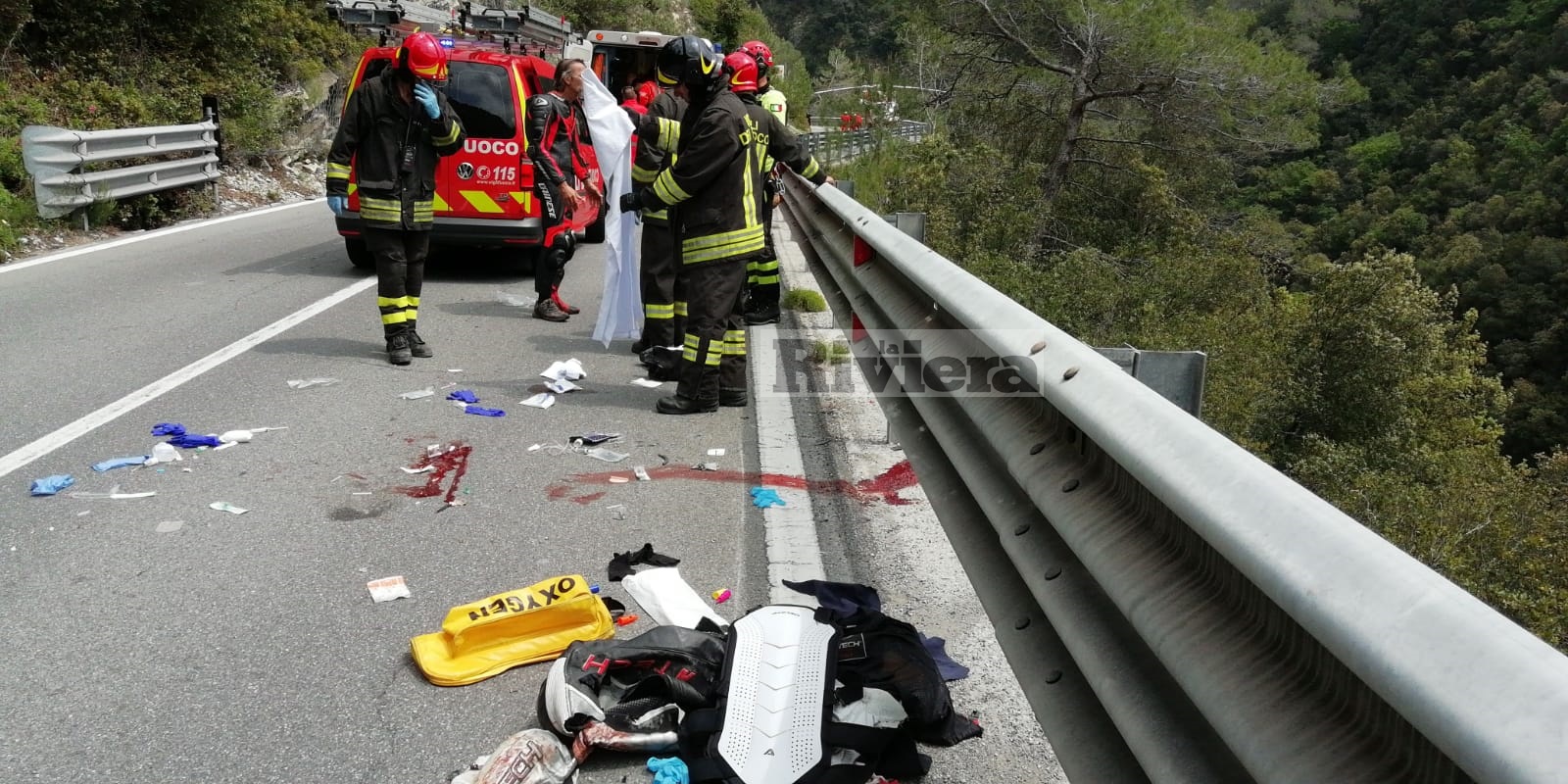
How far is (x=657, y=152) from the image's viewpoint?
7.19m

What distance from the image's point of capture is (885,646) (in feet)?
9.62

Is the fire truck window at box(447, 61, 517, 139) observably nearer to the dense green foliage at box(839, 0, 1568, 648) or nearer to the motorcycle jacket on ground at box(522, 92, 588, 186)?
the motorcycle jacket on ground at box(522, 92, 588, 186)

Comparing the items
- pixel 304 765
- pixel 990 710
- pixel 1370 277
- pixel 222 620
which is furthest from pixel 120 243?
pixel 1370 277

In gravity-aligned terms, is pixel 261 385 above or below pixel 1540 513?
above

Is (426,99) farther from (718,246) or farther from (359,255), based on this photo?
(359,255)

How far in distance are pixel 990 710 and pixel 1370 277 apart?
3146 cm

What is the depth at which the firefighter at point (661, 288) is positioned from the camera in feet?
24.3

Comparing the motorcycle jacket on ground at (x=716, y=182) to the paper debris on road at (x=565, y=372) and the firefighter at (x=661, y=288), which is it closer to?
the firefighter at (x=661, y=288)

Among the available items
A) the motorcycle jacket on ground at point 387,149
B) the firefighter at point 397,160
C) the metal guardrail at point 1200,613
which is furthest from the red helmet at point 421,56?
the metal guardrail at point 1200,613

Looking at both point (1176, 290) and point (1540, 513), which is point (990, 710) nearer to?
point (1540, 513)

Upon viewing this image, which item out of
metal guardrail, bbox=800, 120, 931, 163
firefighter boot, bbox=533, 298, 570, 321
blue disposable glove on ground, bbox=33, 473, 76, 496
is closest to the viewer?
blue disposable glove on ground, bbox=33, 473, 76, 496

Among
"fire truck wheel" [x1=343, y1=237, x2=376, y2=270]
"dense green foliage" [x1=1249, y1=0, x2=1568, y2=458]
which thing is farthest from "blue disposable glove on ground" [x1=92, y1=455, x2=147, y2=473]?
"dense green foliage" [x1=1249, y1=0, x2=1568, y2=458]

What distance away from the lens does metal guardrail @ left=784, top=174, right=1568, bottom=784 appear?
1.09 m

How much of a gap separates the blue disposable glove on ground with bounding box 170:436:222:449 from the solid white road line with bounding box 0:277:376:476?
0.45 meters
